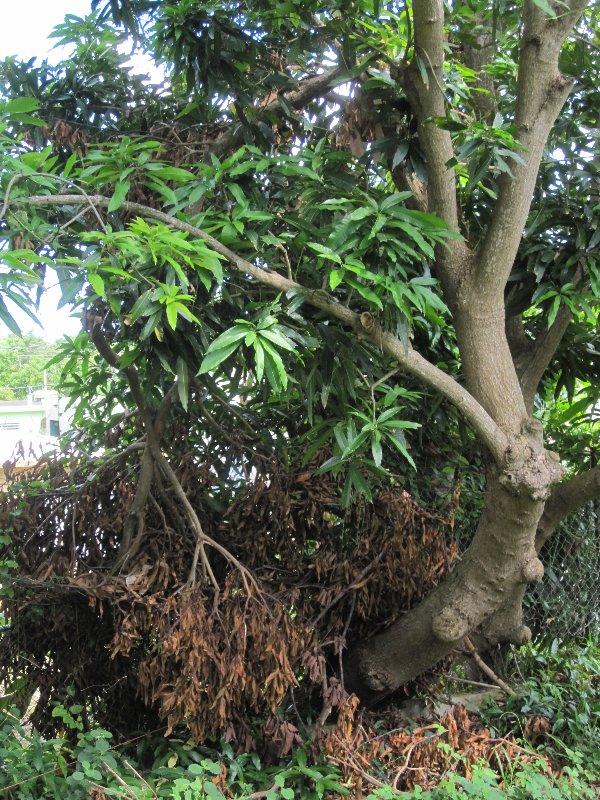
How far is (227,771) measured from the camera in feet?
9.88

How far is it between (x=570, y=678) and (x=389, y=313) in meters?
2.50

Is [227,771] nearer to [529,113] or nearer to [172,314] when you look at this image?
[172,314]

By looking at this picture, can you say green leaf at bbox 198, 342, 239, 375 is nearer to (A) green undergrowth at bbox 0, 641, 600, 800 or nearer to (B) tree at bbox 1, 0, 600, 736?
(B) tree at bbox 1, 0, 600, 736

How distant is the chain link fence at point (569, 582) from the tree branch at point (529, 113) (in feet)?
6.29

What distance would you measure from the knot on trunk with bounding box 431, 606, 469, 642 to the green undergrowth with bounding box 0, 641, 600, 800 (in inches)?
19.6

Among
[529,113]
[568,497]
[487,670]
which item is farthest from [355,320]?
[487,670]

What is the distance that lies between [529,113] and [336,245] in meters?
1.00

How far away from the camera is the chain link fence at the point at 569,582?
4.18 metres

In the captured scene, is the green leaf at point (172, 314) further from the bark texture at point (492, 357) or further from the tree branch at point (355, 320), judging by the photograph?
the bark texture at point (492, 357)

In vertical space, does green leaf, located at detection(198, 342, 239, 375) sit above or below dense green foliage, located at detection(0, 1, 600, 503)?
below

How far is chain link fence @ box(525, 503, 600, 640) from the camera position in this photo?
4.18 metres

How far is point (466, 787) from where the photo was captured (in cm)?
280

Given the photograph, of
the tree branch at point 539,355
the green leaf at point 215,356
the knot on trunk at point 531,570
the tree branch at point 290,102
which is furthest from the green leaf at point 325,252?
the knot on trunk at point 531,570

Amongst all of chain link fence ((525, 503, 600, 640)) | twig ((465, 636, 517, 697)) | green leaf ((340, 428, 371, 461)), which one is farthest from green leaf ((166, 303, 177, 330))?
chain link fence ((525, 503, 600, 640))
